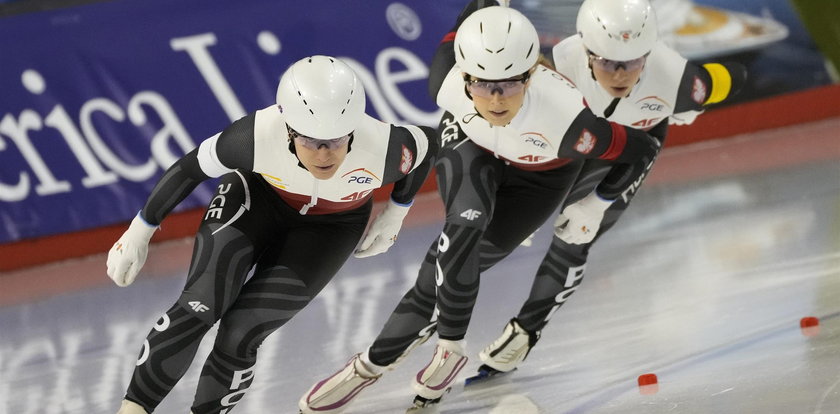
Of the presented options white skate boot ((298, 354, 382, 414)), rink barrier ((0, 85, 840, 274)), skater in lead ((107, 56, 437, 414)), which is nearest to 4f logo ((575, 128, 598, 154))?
skater in lead ((107, 56, 437, 414))

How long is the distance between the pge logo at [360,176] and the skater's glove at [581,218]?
100cm

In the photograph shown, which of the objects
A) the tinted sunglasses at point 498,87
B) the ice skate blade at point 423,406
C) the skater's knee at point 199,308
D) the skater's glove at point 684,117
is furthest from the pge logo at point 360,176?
the skater's glove at point 684,117

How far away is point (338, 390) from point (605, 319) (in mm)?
1606

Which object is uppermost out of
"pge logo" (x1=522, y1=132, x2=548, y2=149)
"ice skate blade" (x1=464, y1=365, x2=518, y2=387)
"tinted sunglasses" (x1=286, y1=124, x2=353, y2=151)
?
"tinted sunglasses" (x1=286, y1=124, x2=353, y2=151)

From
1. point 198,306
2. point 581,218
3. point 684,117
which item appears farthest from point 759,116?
point 198,306

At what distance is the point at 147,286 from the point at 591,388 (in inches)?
143

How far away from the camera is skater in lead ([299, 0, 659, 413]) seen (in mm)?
4492

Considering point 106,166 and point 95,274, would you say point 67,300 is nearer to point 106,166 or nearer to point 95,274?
point 95,274

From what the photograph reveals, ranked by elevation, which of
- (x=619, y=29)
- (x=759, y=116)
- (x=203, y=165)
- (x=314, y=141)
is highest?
(x=759, y=116)

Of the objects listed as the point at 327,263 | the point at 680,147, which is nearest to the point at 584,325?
the point at 327,263

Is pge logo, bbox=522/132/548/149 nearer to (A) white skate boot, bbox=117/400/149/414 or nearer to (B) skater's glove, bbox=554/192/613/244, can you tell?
(B) skater's glove, bbox=554/192/613/244

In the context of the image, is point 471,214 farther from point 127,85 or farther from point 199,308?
point 127,85

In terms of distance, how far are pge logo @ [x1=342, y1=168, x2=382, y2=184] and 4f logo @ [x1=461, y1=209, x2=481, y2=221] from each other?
44cm

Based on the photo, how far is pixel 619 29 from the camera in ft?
16.4
